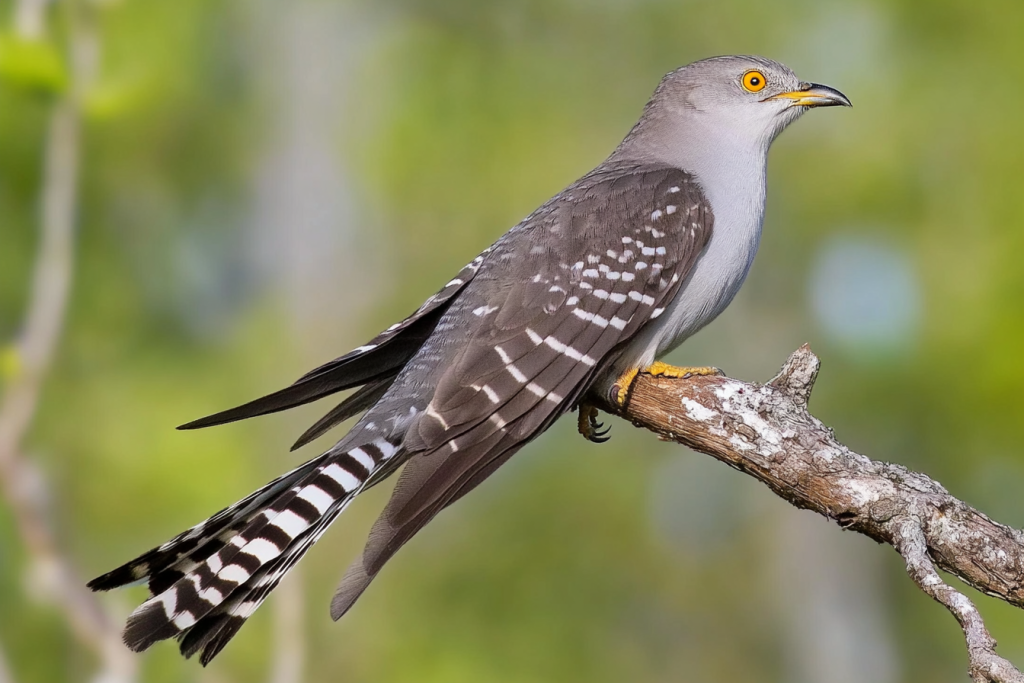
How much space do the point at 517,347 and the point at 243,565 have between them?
117 cm

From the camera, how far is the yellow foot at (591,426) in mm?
4109

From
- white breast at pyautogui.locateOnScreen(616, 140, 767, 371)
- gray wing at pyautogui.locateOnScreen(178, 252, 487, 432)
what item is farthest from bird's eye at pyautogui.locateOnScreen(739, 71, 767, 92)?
gray wing at pyautogui.locateOnScreen(178, 252, 487, 432)

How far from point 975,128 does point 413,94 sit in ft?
13.9

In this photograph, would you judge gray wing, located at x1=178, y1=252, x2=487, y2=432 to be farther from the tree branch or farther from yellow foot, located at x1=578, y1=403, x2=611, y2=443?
the tree branch

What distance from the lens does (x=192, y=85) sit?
284 inches

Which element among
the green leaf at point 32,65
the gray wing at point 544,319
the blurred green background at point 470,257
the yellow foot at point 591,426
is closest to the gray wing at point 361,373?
the gray wing at point 544,319

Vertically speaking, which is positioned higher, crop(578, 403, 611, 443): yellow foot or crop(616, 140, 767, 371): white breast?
crop(616, 140, 767, 371): white breast

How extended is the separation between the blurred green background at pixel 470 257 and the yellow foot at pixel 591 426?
2450 mm

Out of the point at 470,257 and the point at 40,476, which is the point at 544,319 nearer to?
the point at 40,476

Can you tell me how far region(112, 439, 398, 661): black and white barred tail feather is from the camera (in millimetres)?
2904

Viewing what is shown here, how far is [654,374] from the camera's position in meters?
3.69

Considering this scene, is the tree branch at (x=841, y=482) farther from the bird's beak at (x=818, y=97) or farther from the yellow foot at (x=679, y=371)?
the bird's beak at (x=818, y=97)

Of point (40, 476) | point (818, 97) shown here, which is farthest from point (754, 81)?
point (40, 476)

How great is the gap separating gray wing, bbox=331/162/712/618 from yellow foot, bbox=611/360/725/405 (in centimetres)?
13
